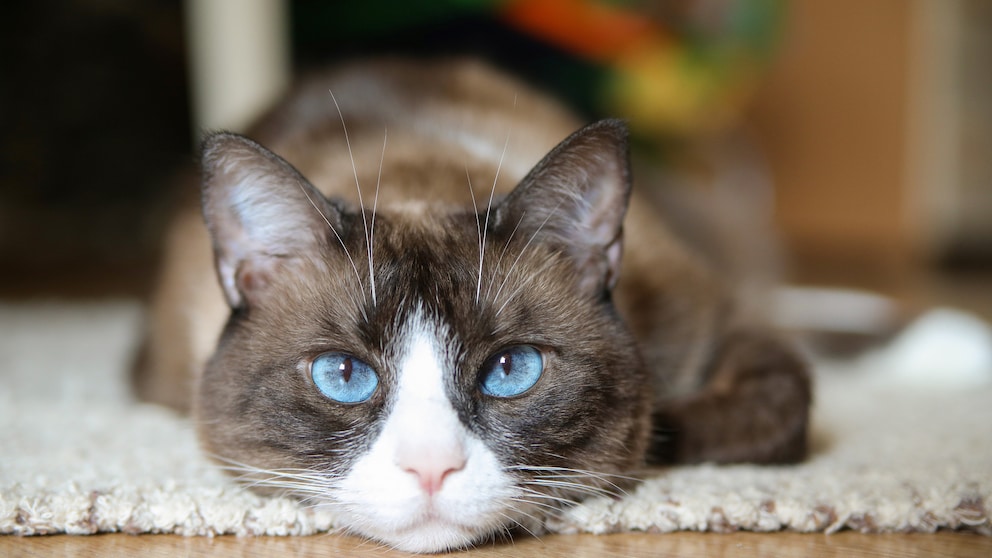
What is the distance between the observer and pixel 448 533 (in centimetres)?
100

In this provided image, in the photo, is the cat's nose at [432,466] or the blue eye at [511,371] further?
the blue eye at [511,371]

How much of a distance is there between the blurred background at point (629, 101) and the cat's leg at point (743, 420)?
1.18 m

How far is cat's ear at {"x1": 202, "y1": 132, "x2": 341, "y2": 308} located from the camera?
1.10 meters

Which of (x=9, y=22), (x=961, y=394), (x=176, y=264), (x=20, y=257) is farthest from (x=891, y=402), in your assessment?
(x=20, y=257)

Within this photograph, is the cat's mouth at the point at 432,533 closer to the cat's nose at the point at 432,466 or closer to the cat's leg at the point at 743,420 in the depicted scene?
the cat's nose at the point at 432,466

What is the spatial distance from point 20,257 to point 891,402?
11.6 feet

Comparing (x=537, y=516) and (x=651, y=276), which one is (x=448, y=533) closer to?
(x=537, y=516)

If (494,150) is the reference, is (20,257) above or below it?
below

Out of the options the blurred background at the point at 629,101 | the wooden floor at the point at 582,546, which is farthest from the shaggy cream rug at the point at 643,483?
the blurred background at the point at 629,101

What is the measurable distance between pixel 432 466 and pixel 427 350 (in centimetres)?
14

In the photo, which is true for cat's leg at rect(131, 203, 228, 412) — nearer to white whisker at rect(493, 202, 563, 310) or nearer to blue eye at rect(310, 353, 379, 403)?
blue eye at rect(310, 353, 379, 403)

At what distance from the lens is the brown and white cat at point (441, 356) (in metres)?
1.00

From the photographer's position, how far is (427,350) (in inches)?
40.3

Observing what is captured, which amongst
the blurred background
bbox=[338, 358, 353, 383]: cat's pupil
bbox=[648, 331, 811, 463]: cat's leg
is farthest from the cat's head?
the blurred background
